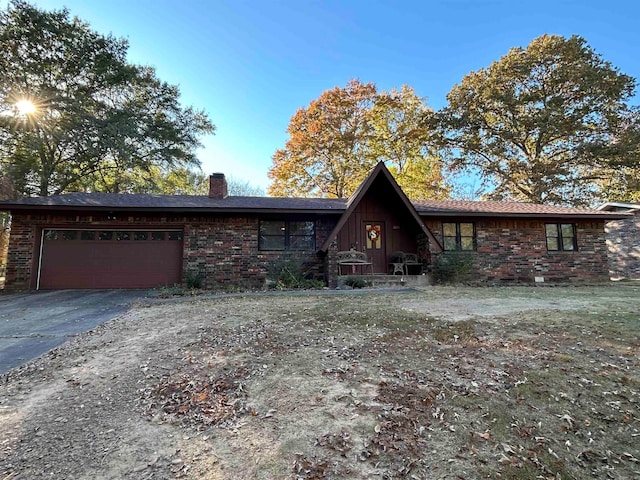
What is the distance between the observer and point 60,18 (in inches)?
650

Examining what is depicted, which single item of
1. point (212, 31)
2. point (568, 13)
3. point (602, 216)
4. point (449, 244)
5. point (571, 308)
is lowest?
point (571, 308)

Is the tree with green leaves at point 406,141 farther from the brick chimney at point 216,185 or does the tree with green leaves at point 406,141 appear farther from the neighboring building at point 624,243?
the brick chimney at point 216,185

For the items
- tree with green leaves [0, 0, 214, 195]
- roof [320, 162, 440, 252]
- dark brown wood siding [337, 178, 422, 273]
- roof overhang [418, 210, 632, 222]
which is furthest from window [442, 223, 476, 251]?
tree with green leaves [0, 0, 214, 195]

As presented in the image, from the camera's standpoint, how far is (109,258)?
10781 mm

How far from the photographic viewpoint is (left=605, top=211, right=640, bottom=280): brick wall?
15625 millimetres

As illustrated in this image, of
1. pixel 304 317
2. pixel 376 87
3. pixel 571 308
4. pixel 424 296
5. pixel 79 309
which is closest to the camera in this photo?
pixel 304 317

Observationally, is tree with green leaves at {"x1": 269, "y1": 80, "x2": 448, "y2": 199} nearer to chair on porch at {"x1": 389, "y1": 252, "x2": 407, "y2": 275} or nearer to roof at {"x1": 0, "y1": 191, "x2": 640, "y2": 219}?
roof at {"x1": 0, "y1": 191, "x2": 640, "y2": 219}

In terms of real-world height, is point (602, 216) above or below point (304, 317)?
above

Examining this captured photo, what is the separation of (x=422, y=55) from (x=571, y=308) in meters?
14.0

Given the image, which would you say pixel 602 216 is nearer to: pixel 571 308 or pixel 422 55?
pixel 571 308

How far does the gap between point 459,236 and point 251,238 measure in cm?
772

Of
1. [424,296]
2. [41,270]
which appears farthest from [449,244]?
[41,270]

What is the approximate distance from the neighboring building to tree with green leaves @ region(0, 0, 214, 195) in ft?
79.1

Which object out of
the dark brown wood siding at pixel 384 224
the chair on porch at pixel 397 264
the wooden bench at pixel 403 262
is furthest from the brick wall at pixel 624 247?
the chair on porch at pixel 397 264
